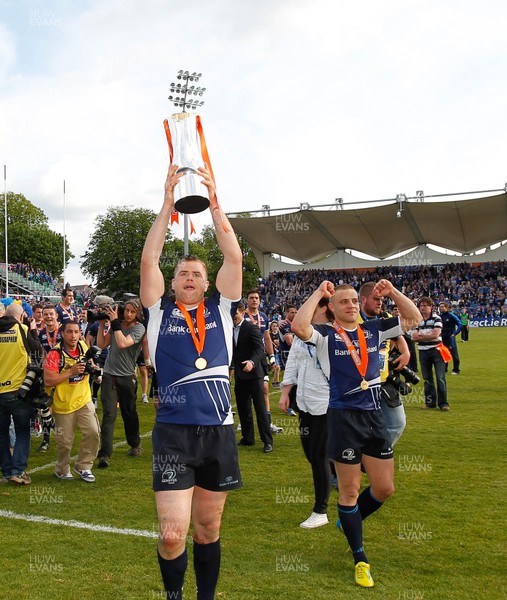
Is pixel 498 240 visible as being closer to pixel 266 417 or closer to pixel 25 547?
pixel 266 417

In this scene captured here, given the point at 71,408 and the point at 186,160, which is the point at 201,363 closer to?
the point at 186,160

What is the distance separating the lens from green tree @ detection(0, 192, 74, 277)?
63.2 meters

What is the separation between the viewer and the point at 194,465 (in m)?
3.41

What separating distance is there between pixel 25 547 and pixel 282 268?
55135 millimetres

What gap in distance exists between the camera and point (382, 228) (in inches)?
2007

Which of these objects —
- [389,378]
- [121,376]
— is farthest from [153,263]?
[121,376]

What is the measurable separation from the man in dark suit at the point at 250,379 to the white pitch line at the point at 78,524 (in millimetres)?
3159

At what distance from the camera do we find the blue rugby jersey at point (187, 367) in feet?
11.3

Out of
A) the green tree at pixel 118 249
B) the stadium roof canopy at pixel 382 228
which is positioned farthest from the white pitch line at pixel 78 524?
the green tree at pixel 118 249

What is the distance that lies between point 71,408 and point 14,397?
64 cm

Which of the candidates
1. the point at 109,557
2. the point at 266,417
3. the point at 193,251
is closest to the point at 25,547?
the point at 109,557

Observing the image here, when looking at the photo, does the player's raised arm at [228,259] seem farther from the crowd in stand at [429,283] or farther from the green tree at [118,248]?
the green tree at [118,248]

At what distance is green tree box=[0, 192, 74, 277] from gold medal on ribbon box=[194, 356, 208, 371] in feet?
211

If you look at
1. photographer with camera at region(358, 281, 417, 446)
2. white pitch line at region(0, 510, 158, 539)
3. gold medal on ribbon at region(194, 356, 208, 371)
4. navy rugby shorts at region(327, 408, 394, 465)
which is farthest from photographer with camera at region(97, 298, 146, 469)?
gold medal on ribbon at region(194, 356, 208, 371)
